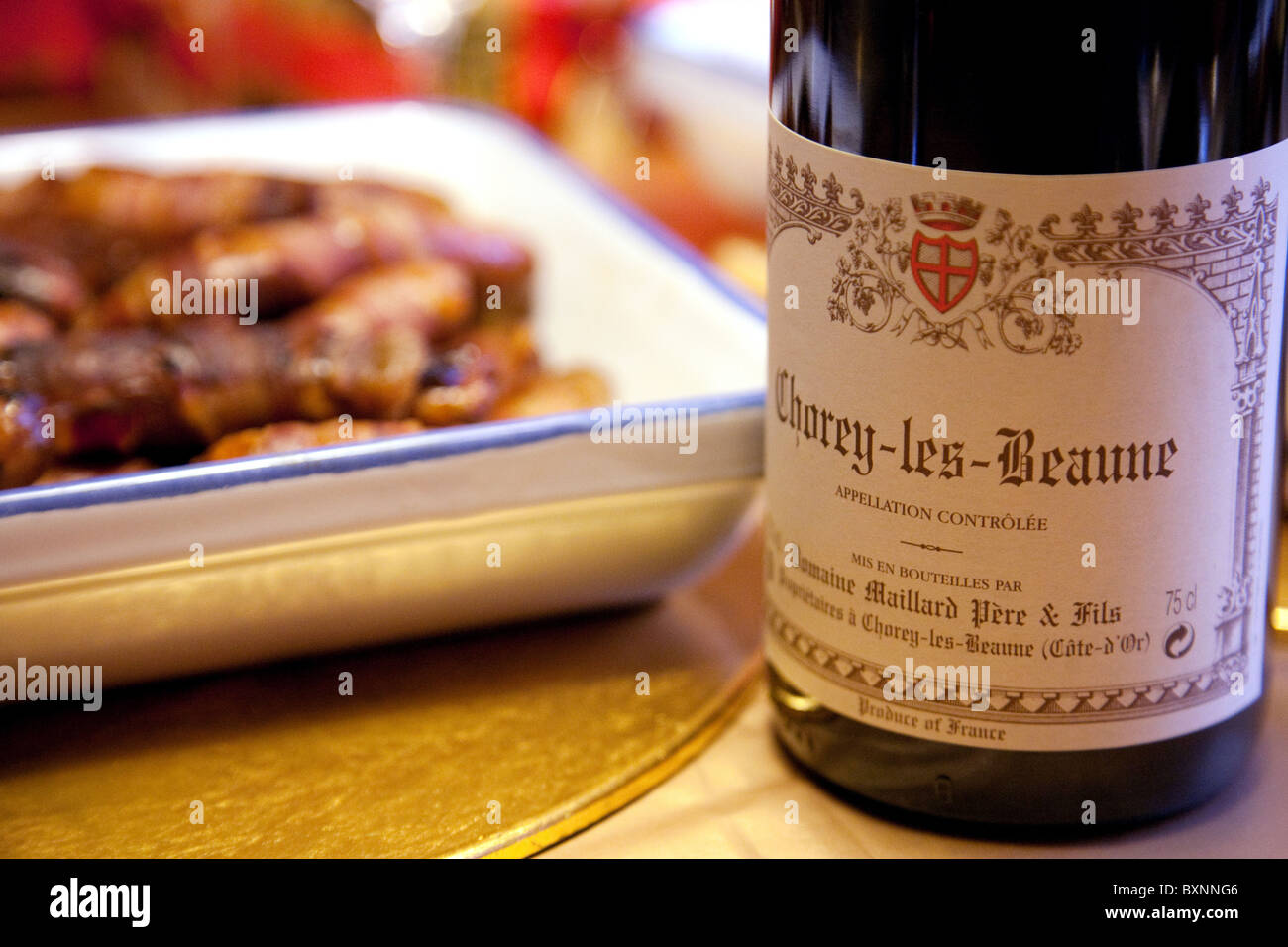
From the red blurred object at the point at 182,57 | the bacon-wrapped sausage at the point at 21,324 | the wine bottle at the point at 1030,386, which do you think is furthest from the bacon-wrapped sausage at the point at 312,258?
the red blurred object at the point at 182,57

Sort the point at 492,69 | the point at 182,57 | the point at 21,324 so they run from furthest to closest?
the point at 182,57, the point at 492,69, the point at 21,324

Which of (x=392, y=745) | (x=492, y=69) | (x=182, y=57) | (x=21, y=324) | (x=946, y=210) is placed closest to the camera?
(x=946, y=210)

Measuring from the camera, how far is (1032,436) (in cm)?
38

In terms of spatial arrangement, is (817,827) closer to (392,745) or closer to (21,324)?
(392,745)

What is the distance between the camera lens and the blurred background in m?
0.87

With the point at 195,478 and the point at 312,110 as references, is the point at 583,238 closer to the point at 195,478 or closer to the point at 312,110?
the point at 312,110

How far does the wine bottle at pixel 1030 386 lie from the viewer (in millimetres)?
366

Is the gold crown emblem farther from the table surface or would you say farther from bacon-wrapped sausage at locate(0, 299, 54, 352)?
bacon-wrapped sausage at locate(0, 299, 54, 352)

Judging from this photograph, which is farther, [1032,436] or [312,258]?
[312,258]

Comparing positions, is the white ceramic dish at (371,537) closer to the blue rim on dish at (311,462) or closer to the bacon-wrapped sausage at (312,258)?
the blue rim on dish at (311,462)

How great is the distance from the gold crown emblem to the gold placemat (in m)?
0.19

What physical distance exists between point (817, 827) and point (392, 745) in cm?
14

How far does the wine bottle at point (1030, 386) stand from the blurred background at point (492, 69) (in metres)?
0.33

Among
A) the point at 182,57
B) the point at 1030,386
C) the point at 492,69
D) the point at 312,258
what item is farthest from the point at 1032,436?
the point at 182,57
